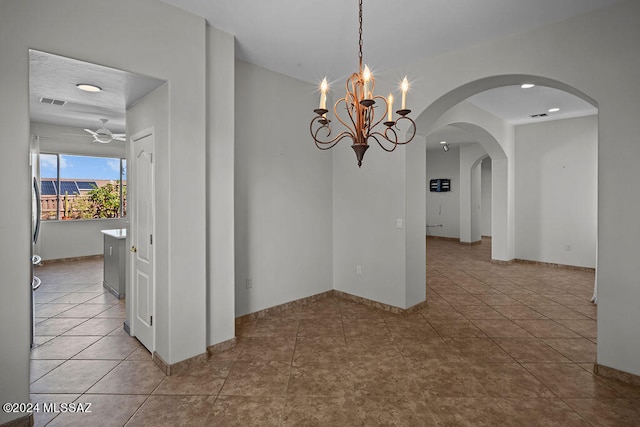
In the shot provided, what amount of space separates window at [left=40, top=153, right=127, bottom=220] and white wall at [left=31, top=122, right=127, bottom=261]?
19 centimetres

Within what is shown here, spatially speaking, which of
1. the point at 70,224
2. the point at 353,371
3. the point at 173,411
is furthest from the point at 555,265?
the point at 70,224

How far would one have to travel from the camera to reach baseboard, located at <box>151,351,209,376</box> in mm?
2602

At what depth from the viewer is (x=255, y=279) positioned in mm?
3807

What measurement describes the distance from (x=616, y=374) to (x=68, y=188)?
932cm

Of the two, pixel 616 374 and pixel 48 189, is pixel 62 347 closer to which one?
pixel 616 374

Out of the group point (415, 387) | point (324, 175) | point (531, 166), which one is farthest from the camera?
point (531, 166)

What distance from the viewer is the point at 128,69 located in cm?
235

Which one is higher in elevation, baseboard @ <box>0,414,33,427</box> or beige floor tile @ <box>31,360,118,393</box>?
baseboard @ <box>0,414,33,427</box>

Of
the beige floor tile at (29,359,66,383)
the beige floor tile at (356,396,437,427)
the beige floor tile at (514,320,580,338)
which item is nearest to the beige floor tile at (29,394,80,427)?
the beige floor tile at (29,359,66,383)

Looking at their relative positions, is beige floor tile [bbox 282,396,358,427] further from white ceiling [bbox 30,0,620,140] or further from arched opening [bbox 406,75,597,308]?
white ceiling [bbox 30,0,620,140]

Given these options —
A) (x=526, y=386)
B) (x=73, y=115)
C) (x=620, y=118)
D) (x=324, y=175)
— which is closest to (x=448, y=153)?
(x=324, y=175)

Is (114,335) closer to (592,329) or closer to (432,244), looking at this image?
(592,329)

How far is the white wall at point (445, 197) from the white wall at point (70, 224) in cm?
904

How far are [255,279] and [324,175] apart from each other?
1.74 meters
